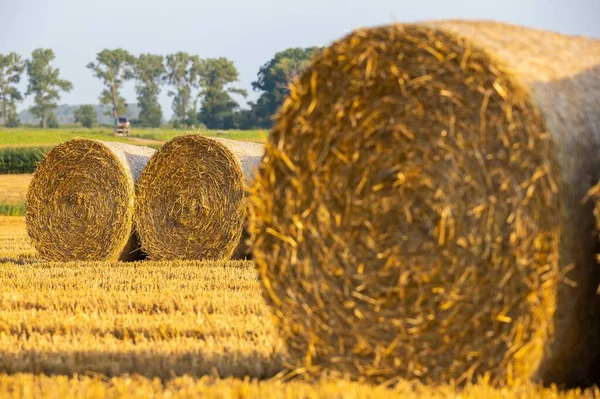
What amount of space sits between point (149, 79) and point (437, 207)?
311 ft

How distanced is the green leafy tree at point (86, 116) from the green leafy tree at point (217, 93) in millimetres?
10506

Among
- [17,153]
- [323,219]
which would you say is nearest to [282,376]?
[323,219]

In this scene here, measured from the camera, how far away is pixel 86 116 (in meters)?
93.5

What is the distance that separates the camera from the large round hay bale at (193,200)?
43.3 feet

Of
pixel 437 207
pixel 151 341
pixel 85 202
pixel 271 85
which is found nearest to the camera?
pixel 437 207

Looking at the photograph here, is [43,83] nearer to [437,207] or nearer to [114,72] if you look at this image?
[114,72]

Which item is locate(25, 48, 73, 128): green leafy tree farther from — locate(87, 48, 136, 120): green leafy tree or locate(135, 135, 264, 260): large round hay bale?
locate(135, 135, 264, 260): large round hay bale

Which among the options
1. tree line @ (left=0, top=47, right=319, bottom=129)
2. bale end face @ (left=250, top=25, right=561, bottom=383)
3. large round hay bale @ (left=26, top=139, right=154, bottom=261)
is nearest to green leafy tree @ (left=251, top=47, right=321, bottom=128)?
tree line @ (left=0, top=47, right=319, bottom=129)

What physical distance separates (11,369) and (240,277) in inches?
184

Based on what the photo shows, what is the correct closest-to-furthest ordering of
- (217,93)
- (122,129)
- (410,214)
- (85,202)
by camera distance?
(410,214) → (85,202) → (122,129) → (217,93)

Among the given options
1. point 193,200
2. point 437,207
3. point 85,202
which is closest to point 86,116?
point 85,202

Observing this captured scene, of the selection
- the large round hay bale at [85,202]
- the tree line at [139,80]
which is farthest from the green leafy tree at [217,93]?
the large round hay bale at [85,202]

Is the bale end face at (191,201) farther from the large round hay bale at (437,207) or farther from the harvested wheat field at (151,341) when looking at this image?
the large round hay bale at (437,207)

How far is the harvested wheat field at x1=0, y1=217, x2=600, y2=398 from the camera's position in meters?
5.52
